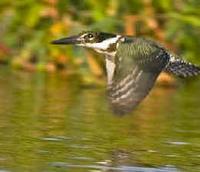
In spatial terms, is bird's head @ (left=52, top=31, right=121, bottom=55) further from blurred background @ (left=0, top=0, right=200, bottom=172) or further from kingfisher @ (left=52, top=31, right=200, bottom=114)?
blurred background @ (left=0, top=0, right=200, bottom=172)

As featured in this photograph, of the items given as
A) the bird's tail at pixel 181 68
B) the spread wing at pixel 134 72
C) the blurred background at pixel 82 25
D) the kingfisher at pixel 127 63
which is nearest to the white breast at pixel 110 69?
the kingfisher at pixel 127 63

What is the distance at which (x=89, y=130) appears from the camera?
432 inches

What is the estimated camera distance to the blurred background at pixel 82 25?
16.5m

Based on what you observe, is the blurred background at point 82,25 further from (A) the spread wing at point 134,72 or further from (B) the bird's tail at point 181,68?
(A) the spread wing at point 134,72

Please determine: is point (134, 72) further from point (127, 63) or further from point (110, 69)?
point (110, 69)

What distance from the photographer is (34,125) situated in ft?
36.4

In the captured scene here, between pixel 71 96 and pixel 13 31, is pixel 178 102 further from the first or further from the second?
pixel 13 31

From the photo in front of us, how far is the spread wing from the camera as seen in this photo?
31.1ft

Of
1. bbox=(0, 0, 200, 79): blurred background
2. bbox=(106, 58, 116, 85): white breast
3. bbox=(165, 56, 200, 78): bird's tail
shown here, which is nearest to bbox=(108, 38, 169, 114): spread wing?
bbox=(106, 58, 116, 85): white breast

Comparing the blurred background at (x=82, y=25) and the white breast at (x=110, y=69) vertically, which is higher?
the blurred background at (x=82, y=25)

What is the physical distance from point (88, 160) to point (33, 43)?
329 inches

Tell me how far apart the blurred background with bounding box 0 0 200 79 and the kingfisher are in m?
6.11

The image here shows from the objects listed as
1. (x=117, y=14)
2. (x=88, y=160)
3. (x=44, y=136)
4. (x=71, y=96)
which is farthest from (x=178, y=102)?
(x=88, y=160)

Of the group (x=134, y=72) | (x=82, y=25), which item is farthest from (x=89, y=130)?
(x=82, y=25)
